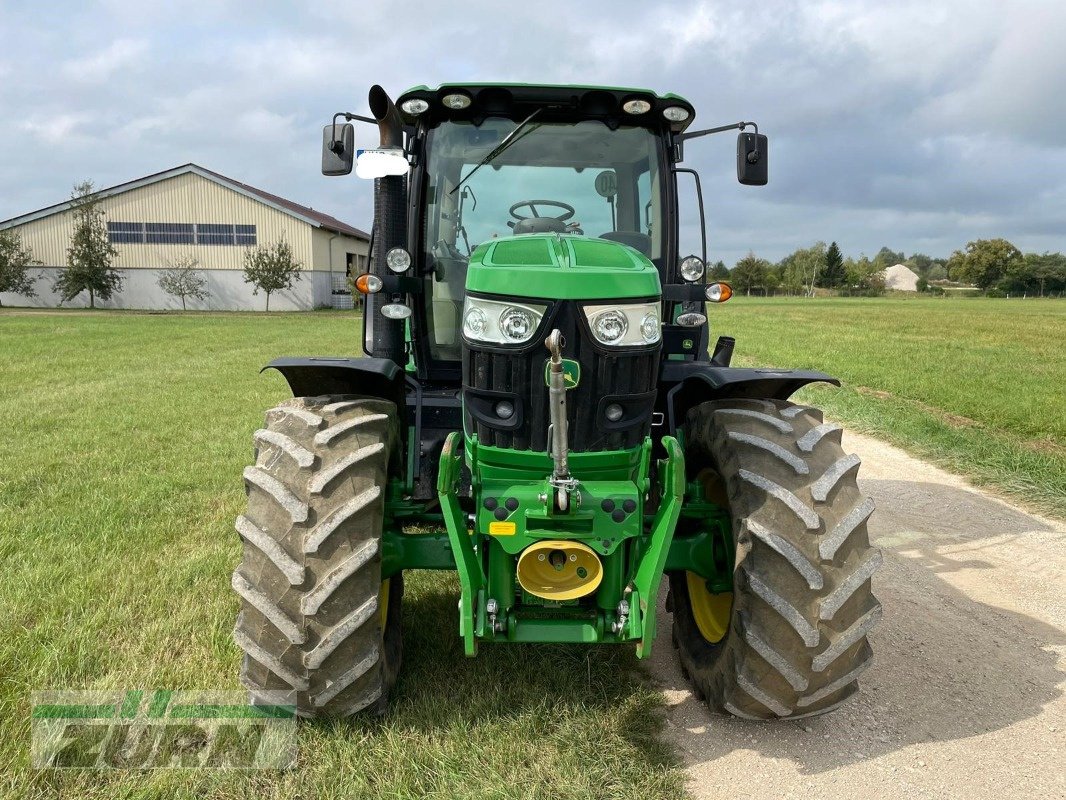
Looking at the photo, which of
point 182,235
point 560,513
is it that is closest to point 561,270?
point 560,513

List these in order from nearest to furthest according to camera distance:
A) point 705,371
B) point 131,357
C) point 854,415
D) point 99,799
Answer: point 99,799 → point 705,371 → point 854,415 → point 131,357

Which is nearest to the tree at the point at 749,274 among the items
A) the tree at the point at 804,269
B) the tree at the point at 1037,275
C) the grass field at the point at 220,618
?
the tree at the point at 804,269

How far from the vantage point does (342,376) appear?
372 centimetres

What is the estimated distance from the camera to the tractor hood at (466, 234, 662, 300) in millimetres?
2859

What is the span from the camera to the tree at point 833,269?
108250 mm

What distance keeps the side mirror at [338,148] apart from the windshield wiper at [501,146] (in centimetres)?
60

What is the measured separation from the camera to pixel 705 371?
3719 millimetres

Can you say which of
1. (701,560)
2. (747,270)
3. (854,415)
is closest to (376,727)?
(701,560)

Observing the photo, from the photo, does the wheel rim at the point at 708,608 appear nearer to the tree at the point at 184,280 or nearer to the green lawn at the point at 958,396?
the green lawn at the point at 958,396

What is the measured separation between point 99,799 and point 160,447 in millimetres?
5720

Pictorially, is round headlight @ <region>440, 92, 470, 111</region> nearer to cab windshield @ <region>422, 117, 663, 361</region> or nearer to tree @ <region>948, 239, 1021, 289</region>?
cab windshield @ <region>422, 117, 663, 361</region>

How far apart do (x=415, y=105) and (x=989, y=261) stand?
11744cm

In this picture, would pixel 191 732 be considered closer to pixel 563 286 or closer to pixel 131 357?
pixel 563 286

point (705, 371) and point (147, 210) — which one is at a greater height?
point (147, 210)
